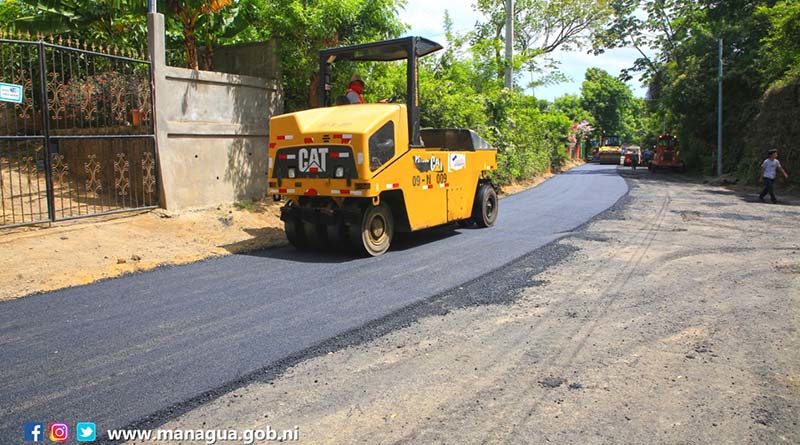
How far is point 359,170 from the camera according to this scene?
8.12m

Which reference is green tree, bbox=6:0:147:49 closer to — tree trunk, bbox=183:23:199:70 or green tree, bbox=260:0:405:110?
tree trunk, bbox=183:23:199:70

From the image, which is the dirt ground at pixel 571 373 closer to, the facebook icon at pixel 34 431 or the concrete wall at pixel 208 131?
the facebook icon at pixel 34 431

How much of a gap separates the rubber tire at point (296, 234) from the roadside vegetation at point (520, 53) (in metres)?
4.45

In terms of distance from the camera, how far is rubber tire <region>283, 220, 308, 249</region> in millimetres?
9070

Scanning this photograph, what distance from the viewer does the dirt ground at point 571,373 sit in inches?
140

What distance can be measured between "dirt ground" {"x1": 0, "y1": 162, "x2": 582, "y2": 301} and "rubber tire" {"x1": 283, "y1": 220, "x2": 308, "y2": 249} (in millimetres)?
485

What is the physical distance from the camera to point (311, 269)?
7.81 m

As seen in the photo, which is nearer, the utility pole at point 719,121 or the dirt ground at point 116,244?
the dirt ground at point 116,244

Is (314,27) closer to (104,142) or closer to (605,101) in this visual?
(104,142)

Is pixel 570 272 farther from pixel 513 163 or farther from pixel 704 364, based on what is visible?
pixel 513 163

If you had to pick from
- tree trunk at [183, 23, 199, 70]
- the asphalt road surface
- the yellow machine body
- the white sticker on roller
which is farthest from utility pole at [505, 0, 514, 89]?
the asphalt road surface

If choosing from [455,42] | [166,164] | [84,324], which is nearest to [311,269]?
[84,324]

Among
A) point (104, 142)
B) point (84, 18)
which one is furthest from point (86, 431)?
point (84, 18)

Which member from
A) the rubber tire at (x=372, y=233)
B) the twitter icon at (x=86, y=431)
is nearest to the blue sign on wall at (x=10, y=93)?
the rubber tire at (x=372, y=233)
